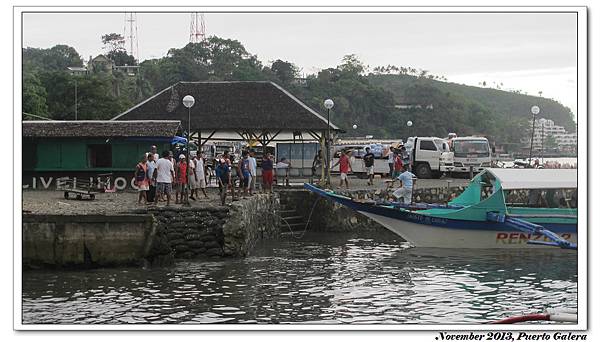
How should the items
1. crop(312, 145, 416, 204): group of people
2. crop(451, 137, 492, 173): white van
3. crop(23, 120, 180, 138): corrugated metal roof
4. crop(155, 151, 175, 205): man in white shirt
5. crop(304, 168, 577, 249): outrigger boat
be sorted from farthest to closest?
crop(451, 137, 492, 173): white van, crop(312, 145, 416, 204): group of people, crop(23, 120, 180, 138): corrugated metal roof, crop(304, 168, 577, 249): outrigger boat, crop(155, 151, 175, 205): man in white shirt

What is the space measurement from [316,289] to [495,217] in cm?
729

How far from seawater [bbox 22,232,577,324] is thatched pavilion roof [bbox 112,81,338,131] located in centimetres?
1050

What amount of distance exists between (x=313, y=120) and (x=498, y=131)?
59832mm

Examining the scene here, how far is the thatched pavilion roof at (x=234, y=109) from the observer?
1405 inches

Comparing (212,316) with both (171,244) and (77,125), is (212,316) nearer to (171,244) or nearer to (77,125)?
(171,244)

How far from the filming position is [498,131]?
9231 centimetres

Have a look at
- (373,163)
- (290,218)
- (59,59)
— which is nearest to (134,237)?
(290,218)

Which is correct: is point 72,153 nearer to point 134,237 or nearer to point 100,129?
point 100,129

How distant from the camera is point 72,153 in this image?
3084cm

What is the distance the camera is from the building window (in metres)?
Result: 30.9

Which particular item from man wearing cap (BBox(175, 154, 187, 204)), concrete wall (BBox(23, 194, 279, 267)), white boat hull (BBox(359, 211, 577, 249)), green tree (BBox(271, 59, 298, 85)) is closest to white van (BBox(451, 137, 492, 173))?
white boat hull (BBox(359, 211, 577, 249))

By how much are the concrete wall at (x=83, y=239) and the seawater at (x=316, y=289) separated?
1.31 feet

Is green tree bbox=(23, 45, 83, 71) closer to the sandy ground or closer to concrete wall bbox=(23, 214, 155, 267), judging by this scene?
the sandy ground

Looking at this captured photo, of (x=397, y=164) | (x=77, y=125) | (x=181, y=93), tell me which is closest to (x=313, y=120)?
(x=397, y=164)
